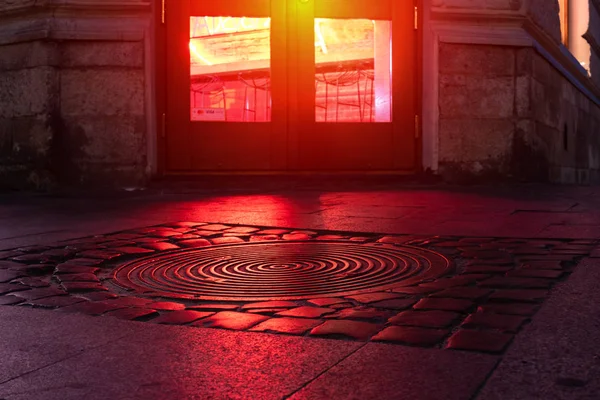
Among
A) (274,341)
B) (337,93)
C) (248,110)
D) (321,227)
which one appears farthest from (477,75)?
(274,341)

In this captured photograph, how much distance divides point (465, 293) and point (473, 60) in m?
6.68

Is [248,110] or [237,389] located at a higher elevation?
[248,110]

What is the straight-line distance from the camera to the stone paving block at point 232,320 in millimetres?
2178

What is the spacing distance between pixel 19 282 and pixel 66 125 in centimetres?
568

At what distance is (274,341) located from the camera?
1974 mm

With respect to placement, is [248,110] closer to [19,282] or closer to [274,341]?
[19,282]

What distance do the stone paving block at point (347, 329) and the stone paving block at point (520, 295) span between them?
588 millimetres

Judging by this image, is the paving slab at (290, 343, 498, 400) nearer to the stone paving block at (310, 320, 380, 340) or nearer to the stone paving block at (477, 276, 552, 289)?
the stone paving block at (310, 320, 380, 340)

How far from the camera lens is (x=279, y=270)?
3.15 metres

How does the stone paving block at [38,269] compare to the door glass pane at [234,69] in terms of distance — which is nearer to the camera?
the stone paving block at [38,269]

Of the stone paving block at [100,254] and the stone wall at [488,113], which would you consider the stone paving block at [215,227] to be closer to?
the stone paving block at [100,254]

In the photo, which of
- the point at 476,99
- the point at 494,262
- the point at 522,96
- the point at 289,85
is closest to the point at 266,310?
the point at 494,262

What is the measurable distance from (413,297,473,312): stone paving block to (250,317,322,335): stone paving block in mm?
402

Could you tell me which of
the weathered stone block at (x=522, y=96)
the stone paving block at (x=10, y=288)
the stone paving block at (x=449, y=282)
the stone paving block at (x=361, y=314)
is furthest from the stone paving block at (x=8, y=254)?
the weathered stone block at (x=522, y=96)
